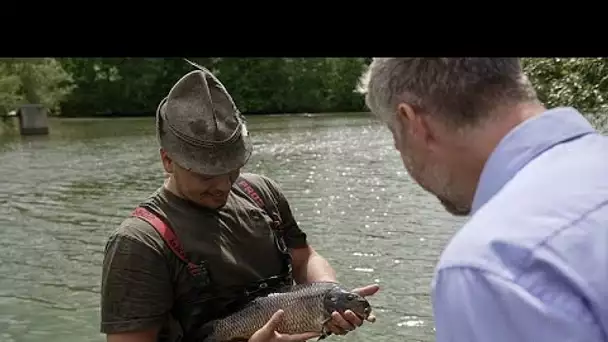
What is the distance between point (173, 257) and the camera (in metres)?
2.86

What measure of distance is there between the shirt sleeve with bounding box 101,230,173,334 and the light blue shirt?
144 cm

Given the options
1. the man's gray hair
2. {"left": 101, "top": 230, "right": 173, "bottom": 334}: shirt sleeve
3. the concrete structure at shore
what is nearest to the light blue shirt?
the man's gray hair

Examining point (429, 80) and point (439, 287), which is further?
point (429, 80)

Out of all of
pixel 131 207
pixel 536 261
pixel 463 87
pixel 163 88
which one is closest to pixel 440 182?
pixel 463 87

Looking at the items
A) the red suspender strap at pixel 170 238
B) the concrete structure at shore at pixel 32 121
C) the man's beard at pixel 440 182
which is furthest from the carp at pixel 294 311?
the concrete structure at shore at pixel 32 121

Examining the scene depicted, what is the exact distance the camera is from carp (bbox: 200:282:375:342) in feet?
9.83

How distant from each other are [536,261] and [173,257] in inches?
62.8

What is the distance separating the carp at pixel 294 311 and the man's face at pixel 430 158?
126 cm

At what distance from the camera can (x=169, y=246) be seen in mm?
2854

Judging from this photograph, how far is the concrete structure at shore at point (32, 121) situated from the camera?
31520mm

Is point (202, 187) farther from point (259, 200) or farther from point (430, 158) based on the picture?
point (430, 158)

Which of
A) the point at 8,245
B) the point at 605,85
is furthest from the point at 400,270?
the point at 8,245
